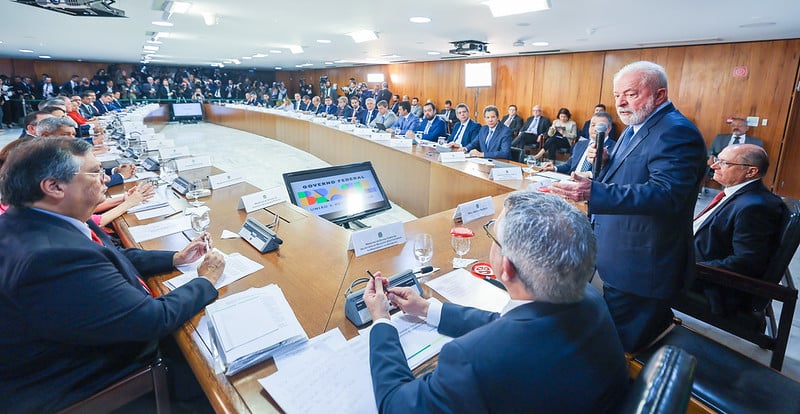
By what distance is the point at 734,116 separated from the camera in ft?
20.8

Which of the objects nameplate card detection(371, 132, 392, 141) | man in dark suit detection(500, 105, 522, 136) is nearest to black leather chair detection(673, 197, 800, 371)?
nameplate card detection(371, 132, 392, 141)

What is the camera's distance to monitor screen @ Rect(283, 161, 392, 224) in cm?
237

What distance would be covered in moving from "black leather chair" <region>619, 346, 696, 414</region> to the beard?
1178 mm

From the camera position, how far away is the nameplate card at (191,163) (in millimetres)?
3404

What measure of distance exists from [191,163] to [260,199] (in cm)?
161

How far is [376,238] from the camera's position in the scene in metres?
1.73

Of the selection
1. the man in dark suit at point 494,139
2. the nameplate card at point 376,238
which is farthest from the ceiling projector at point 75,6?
the man in dark suit at point 494,139

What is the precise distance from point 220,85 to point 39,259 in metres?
20.5

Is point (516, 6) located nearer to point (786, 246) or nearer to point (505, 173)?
point (505, 173)

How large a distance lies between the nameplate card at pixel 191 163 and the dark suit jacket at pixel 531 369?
330cm

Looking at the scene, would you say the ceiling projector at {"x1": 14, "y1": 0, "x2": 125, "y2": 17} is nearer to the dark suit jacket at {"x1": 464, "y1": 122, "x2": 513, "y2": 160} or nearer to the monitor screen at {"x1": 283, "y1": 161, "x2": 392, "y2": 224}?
the monitor screen at {"x1": 283, "y1": 161, "x2": 392, "y2": 224}

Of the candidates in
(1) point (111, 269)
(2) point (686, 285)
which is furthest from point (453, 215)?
(1) point (111, 269)

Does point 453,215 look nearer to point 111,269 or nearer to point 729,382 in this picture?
point 729,382

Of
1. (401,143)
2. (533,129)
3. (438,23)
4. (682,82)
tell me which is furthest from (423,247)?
(533,129)
